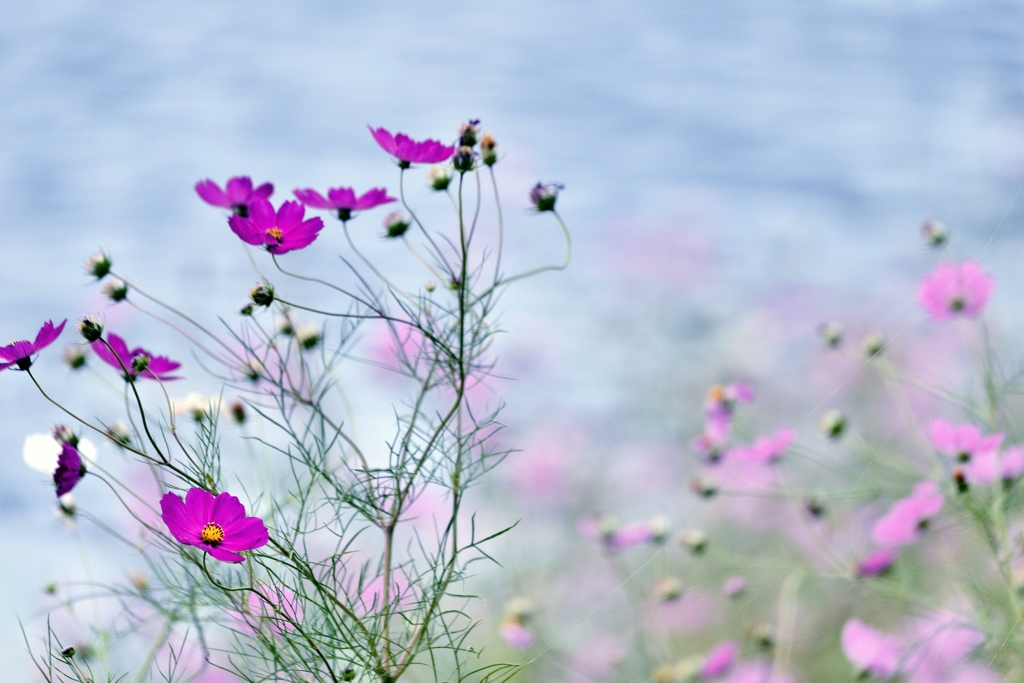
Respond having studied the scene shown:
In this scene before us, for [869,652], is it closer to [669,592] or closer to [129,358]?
[669,592]

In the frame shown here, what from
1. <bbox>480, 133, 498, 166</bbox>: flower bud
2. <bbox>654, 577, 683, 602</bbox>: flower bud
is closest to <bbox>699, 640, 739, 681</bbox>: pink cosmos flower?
<bbox>654, 577, 683, 602</bbox>: flower bud

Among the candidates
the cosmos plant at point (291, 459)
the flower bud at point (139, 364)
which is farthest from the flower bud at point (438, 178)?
the flower bud at point (139, 364)

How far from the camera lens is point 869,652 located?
0.43 m

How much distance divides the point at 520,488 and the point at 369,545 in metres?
0.13

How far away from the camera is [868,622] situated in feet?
1.91

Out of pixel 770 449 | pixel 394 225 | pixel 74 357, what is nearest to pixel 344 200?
pixel 394 225

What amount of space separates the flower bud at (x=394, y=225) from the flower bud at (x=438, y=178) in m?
0.02

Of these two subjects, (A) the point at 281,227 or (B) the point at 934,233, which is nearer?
(A) the point at 281,227

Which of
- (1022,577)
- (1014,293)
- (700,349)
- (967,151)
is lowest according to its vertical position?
(1022,577)

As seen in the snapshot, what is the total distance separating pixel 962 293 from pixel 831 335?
0.08 meters

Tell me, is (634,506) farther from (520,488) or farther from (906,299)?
(906,299)

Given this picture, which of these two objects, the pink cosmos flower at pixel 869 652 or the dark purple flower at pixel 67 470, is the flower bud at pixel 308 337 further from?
the pink cosmos flower at pixel 869 652

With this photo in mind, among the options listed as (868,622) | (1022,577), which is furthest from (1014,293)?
(868,622)

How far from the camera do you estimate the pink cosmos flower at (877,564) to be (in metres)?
0.46
